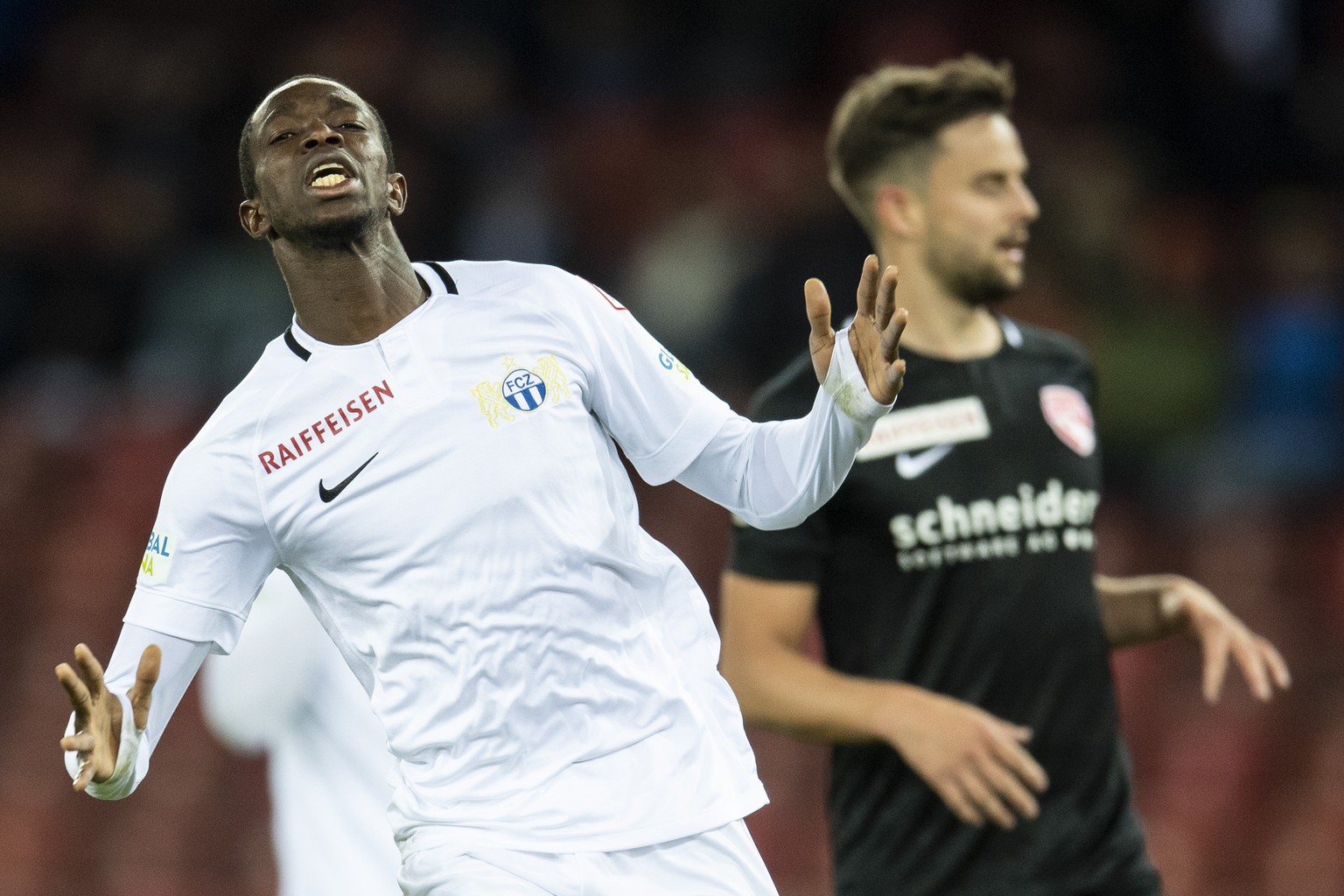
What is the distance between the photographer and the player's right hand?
145 inches

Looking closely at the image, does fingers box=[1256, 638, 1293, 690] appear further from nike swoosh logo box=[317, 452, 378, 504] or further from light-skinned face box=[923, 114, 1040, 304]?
nike swoosh logo box=[317, 452, 378, 504]

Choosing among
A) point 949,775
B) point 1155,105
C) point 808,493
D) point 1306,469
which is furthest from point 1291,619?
point 808,493

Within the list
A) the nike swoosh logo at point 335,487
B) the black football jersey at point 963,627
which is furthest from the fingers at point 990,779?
the nike swoosh logo at point 335,487

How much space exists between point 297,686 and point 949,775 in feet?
4.68

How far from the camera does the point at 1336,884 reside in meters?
7.00

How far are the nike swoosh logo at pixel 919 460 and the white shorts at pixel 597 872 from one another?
1.20 m

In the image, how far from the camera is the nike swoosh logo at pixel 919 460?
416 cm

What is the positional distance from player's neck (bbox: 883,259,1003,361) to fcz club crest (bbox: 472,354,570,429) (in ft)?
4.22

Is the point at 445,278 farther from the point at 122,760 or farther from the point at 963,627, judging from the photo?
the point at 963,627

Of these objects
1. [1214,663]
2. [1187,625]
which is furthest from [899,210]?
[1214,663]

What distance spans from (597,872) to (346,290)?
107 cm

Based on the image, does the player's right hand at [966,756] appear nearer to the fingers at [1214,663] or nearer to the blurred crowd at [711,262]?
the fingers at [1214,663]

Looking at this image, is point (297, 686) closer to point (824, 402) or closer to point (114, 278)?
point (824, 402)

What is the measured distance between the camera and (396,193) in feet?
11.4
